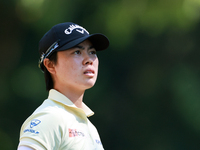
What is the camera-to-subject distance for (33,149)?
148 centimetres

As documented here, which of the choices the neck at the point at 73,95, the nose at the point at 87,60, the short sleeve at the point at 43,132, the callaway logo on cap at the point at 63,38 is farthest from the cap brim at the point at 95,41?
the short sleeve at the point at 43,132

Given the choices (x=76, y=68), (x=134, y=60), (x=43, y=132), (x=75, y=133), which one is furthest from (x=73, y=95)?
(x=134, y=60)

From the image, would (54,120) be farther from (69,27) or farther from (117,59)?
(117,59)

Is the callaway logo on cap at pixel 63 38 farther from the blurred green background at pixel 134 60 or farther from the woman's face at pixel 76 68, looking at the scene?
the blurred green background at pixel 134 60

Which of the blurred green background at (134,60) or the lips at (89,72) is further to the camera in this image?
the blurred green background at (134,60)

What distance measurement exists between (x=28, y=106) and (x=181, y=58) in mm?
2402

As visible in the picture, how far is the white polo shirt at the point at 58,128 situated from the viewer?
152 cm

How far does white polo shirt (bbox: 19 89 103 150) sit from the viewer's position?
1.52m

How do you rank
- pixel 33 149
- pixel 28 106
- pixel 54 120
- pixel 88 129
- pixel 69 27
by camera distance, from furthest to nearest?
pixel 28 106
pixel 69 27
pixel 88 129
pixel 54 120
pixel 33 149

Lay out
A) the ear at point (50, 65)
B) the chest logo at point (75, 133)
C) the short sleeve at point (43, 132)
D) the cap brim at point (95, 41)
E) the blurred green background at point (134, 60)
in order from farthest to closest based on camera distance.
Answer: the blurred green background at point (134, 60), the ear at point (50, 65), the cap brim at point (95, 41), the chest logo at point (75, 133), the short sleeve at point (43, 132)

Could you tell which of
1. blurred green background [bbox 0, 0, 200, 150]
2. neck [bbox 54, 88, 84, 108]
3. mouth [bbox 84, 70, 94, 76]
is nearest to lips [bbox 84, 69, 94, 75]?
mouth [bbox 84, 70, 94, 76]

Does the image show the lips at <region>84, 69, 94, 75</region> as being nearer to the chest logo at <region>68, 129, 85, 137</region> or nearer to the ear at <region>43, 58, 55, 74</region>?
the ear at <region>43, 58, 55, 74</region>

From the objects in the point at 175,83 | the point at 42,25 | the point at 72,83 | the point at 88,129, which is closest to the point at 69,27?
the point at 72,83

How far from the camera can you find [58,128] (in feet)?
5.24
